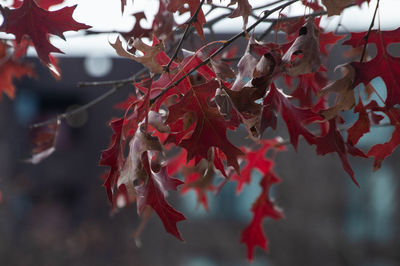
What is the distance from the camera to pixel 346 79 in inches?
28.7

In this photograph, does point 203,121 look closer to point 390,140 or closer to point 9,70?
point 390,140

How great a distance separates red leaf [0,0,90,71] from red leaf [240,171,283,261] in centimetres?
93

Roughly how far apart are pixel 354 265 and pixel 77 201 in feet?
15.4

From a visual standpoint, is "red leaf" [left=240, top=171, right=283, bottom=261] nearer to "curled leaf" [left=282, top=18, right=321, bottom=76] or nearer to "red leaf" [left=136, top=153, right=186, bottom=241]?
"red leaf" [left=136, top=153, right=186, bottom=241]

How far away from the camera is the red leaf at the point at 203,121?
2.48ft

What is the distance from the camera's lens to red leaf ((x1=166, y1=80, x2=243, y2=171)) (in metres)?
0.76

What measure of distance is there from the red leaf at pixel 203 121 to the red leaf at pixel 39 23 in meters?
0.28

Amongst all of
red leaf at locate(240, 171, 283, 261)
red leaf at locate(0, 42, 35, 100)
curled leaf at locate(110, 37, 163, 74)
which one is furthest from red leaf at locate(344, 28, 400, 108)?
red leaf at locate(0, 42, 35, 100)

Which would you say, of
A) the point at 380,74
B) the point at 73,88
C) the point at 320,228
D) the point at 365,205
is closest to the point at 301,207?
the point at 320,228

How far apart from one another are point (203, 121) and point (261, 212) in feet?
3.06

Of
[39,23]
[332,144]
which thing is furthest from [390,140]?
[39,23]

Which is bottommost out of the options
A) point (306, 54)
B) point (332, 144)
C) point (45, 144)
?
point (45, 144)

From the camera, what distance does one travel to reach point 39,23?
87 cm

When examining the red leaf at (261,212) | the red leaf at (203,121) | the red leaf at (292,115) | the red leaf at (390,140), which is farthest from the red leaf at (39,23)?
the red leaf at (261,212)
